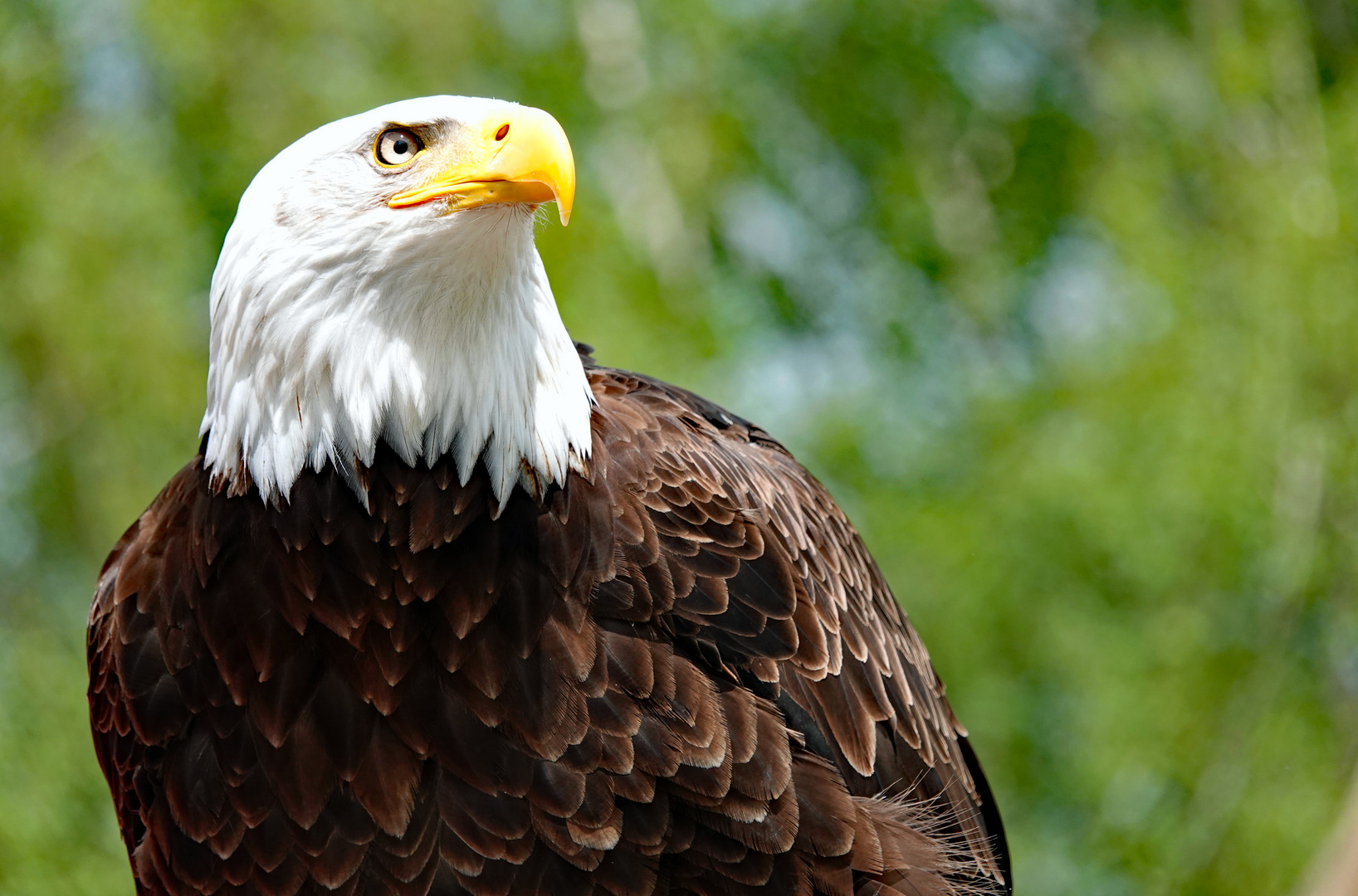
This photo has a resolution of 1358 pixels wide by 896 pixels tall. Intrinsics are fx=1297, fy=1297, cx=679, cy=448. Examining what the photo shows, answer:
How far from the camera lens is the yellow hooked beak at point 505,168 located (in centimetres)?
239

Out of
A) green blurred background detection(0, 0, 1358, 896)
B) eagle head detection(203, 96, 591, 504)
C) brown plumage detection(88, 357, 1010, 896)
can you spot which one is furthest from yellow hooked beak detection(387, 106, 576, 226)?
green blurred background detection(0, 0, 1358, 896)

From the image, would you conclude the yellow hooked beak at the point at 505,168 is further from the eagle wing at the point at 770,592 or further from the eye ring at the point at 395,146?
the eagle wing at the point at 770,592

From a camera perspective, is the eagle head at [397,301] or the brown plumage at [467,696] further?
the brown plumage at [467,696]

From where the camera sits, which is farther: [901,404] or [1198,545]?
[901,404]

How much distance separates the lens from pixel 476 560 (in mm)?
2611

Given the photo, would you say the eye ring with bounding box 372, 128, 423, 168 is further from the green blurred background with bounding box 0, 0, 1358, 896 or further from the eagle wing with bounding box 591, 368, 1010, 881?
the green blurred background with bounding box 0, 0, 1358, 896

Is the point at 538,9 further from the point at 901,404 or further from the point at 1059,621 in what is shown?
the point at 1059,621

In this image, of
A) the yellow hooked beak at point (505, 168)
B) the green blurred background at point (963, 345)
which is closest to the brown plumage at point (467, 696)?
the yellow hooked beak at point (505, 168)

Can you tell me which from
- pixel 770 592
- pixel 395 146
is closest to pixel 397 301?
pixel 395 146

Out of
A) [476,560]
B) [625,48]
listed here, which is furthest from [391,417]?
[625,48]

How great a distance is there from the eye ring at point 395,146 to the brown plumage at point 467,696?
599 millimetres

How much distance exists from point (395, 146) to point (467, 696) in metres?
1.10

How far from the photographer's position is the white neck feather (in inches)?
97.8

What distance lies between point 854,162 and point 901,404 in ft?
9.85
